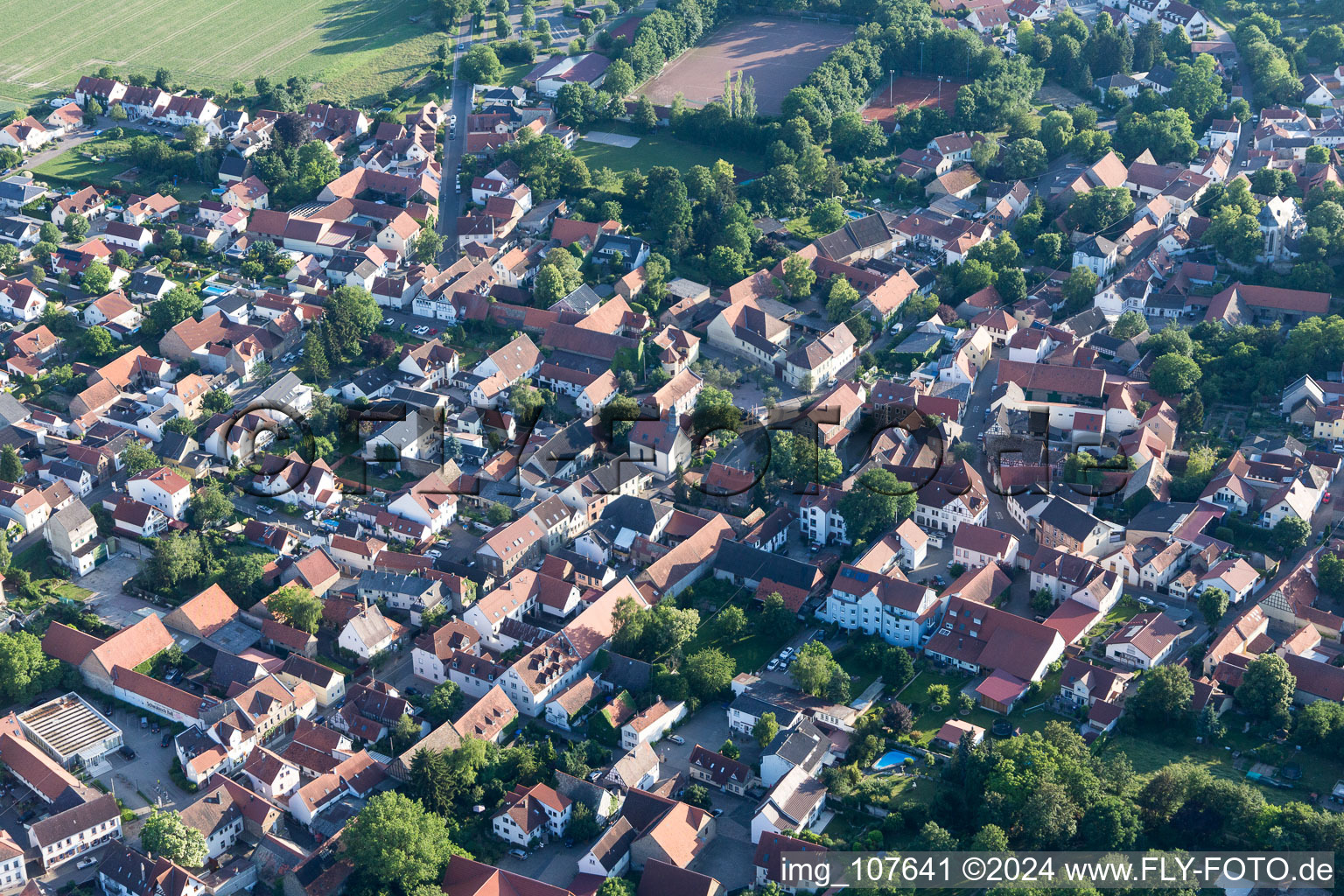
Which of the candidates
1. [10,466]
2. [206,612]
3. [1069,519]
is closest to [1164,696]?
[1069,519]

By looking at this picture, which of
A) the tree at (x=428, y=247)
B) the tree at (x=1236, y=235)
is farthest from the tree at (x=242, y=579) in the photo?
the tree at (x=1236, y=235)

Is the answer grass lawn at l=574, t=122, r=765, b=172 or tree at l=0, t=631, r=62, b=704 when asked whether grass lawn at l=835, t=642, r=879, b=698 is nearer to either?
tree at l=0, t=631, r=62, b=704

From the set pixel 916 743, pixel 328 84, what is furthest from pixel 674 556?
pixel 328 84

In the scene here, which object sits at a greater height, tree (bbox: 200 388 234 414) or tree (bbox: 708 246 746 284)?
tree (bbox: 200 388 234 414)

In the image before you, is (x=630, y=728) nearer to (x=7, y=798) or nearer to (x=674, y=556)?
(x=674, y=556)

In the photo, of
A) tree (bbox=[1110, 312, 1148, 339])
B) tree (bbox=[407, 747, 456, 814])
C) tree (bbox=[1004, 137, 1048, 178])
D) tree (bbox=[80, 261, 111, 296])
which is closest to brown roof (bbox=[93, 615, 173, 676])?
tree (bbox=[407, 747, 456, 814])

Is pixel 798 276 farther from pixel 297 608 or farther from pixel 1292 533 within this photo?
pixel 297 608
